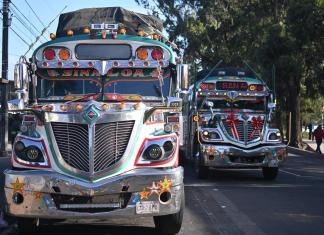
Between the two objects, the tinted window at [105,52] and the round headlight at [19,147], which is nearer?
the round headlight at [19,147]

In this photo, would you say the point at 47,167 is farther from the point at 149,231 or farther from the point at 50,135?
the point at 149,231

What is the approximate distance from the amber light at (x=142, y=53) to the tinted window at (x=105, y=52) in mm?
121

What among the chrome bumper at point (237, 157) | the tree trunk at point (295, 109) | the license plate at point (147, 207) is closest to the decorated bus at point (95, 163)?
the license plate at point (147, 207)

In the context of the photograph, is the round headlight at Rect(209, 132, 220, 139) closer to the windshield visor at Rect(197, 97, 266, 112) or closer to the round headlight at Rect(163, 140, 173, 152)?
the windshield visor at Rect(197, 97, 266, 112)

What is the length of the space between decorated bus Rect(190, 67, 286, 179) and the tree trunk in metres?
16.3

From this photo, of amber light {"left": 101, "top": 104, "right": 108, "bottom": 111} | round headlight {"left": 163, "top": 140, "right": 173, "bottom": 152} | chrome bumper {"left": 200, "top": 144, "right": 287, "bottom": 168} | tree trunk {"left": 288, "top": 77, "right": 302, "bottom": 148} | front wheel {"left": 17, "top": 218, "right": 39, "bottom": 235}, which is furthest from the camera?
tree trunk {"left": 288, "top": 77, "right": 302, "bottom": 148}

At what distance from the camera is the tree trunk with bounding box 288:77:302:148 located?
3206 cm

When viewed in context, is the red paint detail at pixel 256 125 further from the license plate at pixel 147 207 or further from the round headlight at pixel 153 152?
the license plate at pixel 147 207

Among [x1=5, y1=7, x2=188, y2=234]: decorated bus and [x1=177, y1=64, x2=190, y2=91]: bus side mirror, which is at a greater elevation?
[x1=177, y1=64, x2=190, y2=91]: bus side mirror

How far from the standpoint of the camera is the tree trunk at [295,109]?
32059mm

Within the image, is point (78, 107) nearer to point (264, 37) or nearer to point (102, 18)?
point (102, 18)

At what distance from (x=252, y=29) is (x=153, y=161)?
2836 cm

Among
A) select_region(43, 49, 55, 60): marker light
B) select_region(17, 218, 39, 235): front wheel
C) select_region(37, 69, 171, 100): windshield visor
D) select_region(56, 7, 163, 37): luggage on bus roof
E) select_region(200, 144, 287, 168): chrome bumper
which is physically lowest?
select_region(17, 218, 39, 235): front wheel

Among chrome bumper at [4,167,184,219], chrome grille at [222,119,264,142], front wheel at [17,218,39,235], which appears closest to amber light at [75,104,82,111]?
chrome bumper at [4,167,184,219]
